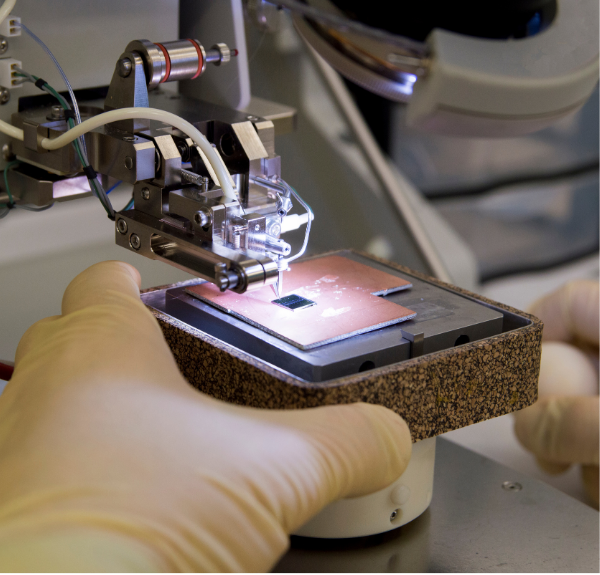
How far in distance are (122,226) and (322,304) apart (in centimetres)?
24

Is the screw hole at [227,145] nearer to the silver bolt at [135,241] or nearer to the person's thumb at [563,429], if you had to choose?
the silver bolt at [135,241]

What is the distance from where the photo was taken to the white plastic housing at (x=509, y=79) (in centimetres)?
76

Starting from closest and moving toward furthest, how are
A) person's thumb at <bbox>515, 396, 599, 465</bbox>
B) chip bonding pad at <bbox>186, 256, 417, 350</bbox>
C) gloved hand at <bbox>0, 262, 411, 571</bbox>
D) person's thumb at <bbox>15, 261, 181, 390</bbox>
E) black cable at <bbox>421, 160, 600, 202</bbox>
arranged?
gloved hand at <bbox>0, 262, 411, 571</bbox> → person's thumb at <bbox>15, 261, 181, 390</bbox> → chip bonding pad at <bbox>186, 256, 417, 350</bbox> → person's thumb at <bbox>515, 396, 599, 465</bbox> → black cable at <bbox>421, 160, 600, 202</bbox>

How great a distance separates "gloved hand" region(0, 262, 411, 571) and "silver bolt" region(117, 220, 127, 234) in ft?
0.43

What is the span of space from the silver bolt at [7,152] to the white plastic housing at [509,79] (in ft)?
1.61

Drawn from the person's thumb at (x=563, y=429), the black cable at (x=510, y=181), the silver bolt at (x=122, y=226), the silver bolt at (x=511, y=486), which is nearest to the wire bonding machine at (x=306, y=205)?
the silver bolt at (x=122, y=226)

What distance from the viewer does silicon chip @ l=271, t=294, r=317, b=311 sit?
839 millimetres

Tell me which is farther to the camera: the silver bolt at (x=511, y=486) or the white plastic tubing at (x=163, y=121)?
the silver bolt at (x=511, y=486)

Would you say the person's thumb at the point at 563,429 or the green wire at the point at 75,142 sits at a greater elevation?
the green wire at the point at 75,142

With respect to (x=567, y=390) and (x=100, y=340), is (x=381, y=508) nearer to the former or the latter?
(x=100, y=340)

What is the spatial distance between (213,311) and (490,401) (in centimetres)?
31

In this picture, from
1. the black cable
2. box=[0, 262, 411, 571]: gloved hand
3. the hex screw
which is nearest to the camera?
box=[0, 262, 411, 571]: gloved hand

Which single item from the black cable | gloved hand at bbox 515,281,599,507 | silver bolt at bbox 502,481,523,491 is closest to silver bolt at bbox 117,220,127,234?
silver bolt at bbox 502,481,523,491

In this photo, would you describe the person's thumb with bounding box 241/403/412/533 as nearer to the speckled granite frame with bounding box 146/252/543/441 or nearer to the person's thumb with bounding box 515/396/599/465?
the speckled granite frame with bounding box 146/252/543/441
